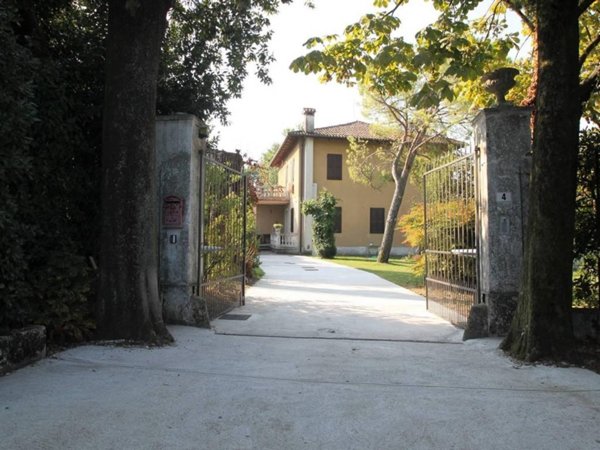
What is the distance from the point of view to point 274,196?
36125mm

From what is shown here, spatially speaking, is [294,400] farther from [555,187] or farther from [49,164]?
[49,164]

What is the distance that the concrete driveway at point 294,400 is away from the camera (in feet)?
10.6

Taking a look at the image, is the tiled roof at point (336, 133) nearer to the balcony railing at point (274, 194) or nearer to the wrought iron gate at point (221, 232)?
the balcony railing at point (274, 194)

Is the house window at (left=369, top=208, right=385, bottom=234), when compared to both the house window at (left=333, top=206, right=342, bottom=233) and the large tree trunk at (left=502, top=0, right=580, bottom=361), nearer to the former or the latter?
the house window at (left=333, top=206, right=342, bottom=233)

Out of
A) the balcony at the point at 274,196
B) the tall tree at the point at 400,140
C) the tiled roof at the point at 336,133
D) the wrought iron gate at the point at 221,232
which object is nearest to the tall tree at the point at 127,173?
the wrought iron gate at the point at 221,232

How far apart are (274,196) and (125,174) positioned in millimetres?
30544

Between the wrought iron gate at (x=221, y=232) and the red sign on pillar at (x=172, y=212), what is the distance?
41 cm

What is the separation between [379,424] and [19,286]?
135 inches

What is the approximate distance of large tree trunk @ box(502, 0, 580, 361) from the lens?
201 inches

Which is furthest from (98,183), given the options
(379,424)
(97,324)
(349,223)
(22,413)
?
(349,223)

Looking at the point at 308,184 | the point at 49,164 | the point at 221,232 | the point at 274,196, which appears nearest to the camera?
the point at 49,164

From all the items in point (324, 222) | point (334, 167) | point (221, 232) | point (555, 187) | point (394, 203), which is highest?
point (334, 167)

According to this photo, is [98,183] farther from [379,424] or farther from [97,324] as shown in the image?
[379,424]

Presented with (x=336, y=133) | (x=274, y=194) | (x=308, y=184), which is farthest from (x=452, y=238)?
(x=274, y=194)
